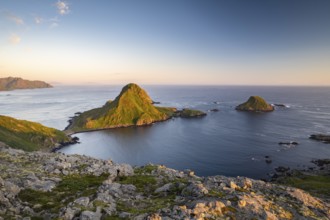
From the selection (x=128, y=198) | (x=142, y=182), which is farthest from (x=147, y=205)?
(x=142, y=182)

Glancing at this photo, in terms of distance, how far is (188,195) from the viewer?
3316 centimetres

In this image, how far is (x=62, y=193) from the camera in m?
32.6

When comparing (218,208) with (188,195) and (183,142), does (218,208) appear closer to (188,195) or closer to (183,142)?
(188,195)

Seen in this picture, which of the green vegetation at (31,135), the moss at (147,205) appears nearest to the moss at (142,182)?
the moss at (147,205)

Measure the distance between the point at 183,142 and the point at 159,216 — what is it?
531 ft

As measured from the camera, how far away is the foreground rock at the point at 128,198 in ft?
85.7

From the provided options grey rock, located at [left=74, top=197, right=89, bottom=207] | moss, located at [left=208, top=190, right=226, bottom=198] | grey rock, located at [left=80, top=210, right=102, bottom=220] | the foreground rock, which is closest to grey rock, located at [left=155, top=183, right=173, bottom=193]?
the foreground rock

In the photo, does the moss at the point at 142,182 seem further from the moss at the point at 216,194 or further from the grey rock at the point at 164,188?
the moss at the point at 216,194

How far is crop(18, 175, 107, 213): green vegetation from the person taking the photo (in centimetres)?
2791

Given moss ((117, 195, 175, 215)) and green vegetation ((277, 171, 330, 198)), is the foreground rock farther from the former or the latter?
green vegetation ((277, 171, 330, 198))

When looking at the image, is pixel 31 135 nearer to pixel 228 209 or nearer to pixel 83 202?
pixel 83 202

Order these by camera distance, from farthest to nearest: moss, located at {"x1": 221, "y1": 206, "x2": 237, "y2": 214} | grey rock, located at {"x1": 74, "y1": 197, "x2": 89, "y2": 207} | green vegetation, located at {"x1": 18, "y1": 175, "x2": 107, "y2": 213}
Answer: moss, located at {"x1": 221, "y1": 206, "x2": 237, "y2": 214} → green vegetation, located at {"x1": 18, "y1": 175, "x2": 107, "y2": 213} → grey rock, located at {"x1": 74, "y1": 197, "x2": 89, "y2": 207}

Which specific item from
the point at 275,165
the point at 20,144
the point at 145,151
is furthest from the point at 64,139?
the point at 275,165

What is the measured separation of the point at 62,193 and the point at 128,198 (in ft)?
30.7
